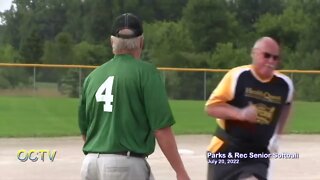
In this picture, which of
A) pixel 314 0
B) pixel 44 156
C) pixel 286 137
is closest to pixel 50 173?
pixel 44 156

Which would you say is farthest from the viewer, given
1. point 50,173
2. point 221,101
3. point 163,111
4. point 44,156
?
point 44,156

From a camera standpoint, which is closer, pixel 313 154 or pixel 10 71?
pixel 313 154

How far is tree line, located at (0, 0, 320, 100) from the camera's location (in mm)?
74312

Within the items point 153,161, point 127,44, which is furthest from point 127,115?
point 153,161

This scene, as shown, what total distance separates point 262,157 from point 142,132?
1677 millimetres

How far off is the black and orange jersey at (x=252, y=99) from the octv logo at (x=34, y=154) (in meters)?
6.88

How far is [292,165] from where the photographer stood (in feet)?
39.8

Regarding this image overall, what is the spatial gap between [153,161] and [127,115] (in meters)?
7.55

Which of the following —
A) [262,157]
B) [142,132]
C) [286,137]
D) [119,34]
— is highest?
[119,34]

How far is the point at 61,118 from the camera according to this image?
22062 mm

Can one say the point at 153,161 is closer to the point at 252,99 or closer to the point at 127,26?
the point at 252,99

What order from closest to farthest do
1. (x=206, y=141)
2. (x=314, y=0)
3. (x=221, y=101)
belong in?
(x=221, y=101), (x=206, y=141), (x=314, y=0)

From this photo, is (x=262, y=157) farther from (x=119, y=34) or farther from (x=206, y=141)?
(x=206, y=141)

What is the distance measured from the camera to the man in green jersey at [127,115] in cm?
473
